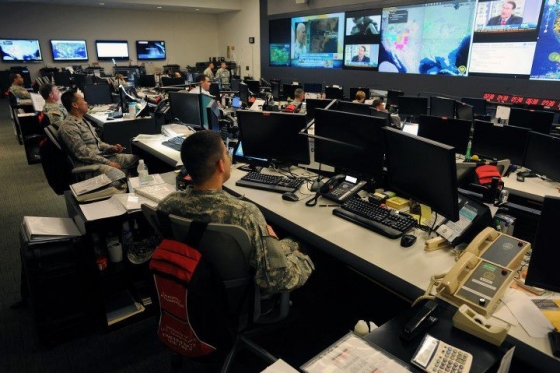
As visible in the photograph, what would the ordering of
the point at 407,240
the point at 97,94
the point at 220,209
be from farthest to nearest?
1. the point at 97,94
2. the point at 407,240
3. the point at 220,209

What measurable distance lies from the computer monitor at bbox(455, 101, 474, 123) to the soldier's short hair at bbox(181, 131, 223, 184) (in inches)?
149

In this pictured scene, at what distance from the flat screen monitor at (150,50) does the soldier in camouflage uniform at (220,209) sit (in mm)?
13259

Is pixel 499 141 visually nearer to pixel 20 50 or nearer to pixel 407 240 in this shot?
pixel 407 240

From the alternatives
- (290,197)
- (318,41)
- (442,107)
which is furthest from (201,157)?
(318,41)

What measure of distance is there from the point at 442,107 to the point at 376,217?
11.9ft

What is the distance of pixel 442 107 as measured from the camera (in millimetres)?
4961

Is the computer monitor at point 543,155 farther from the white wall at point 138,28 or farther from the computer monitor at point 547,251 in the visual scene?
the white wall at point 138,28

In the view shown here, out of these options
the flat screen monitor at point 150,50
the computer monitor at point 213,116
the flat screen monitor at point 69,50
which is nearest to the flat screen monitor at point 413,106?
the computer monitor at point 213,116

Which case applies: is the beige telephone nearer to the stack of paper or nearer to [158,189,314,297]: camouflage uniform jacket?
[158,189,314,297]: camouflage uniform jacket

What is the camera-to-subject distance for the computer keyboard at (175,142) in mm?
3638

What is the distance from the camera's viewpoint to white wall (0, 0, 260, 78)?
11.6 metres

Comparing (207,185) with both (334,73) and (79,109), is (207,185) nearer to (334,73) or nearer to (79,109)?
(79,109)

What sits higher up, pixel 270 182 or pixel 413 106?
pixel 413 106

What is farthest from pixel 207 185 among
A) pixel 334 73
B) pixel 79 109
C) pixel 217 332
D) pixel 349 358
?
pixel 334 73
